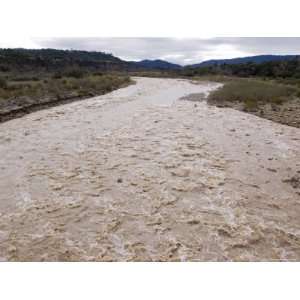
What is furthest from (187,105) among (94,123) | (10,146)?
(10,146)

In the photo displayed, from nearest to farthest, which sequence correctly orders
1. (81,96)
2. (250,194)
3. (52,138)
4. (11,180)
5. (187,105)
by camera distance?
(250,194) → (11,180) → (52,138) → (187,105) → (81,96)

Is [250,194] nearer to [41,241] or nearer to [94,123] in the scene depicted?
[41,241]

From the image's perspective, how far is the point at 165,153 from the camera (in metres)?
7.54

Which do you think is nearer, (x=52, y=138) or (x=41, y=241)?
(x=41, y=241)

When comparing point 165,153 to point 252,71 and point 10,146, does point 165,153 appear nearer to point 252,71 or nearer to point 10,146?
point 10,146

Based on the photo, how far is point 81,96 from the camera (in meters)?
16.9

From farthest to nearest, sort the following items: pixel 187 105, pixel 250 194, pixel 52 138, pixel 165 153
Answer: pixel 187 105
pixel 52 138
pixel 165 153
pixel 250 194

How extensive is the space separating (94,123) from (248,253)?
24.2ft

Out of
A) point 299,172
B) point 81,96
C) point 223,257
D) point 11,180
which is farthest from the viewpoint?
point 81,96

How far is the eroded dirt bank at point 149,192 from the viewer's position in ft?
13.5

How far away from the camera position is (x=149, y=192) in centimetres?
560

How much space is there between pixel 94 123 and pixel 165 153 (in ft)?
12.2

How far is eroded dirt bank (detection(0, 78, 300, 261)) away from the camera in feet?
13.5

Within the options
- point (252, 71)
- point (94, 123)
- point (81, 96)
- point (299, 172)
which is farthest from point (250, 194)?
point (252, 71)
